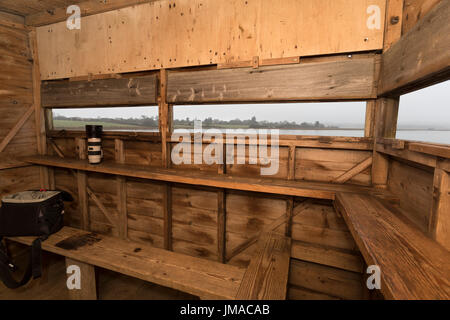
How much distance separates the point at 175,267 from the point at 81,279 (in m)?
1.27

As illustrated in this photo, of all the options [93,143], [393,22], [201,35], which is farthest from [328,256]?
[93,143]

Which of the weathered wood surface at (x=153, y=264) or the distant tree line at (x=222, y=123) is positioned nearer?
the weathered wood surface at (x=153, y=264)

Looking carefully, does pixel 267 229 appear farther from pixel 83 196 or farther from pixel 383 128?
pixel 83 196

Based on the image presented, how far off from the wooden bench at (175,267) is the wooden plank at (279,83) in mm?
1643

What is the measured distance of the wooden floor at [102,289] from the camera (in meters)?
3.00

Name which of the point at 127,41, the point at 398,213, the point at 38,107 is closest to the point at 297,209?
the point at 398,213

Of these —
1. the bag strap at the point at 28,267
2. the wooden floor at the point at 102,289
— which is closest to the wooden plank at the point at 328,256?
the wooden floor at the point at 102,289

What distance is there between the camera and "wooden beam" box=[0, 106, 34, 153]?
12.3 ft

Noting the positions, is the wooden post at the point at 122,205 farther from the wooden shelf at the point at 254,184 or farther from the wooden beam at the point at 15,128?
the wooden beam at the point at 15,128

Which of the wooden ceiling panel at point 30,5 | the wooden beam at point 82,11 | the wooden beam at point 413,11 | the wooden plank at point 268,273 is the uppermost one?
the wooden ceiling panel at point 30,5

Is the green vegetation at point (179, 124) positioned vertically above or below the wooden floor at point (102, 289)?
above

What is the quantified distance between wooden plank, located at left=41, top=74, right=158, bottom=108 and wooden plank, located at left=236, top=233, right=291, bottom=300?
93.5 inches

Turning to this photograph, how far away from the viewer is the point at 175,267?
2221mm
